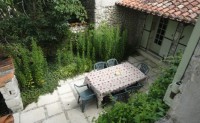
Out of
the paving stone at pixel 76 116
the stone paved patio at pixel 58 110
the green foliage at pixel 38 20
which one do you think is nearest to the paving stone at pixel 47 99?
the stone paved patio at pixel 58 110

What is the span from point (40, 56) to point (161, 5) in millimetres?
5561

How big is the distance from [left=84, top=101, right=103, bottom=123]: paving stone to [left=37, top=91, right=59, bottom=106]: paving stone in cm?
132

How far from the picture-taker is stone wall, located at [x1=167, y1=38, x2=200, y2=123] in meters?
1.15

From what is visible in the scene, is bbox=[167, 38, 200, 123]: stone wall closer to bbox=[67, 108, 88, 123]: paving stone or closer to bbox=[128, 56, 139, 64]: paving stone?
bbox=[67, 108, 88, 123]: paving stone

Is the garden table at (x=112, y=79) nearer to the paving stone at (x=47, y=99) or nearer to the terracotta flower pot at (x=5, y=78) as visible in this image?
the paving stone at (x=47, y=99)

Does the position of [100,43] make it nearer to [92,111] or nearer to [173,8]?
[92,111]

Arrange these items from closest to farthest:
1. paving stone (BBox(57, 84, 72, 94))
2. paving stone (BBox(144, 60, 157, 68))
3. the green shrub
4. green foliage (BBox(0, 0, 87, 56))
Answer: paving stone (BBox(57, 84, 72, 94))
green foliage (BBox(0, 0, 87, 56))
the green shrub
paving stone (BBox(144, 60, 157, 68))

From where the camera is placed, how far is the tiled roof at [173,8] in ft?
20.0

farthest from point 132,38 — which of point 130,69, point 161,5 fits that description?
point 130,69

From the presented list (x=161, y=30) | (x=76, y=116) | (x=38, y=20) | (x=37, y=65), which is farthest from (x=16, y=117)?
(x=161, y=30)

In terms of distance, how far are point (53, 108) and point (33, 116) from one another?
71cm

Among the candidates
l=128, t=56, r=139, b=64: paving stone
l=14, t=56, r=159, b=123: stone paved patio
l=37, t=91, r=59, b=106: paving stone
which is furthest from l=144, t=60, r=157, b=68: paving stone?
l=37, t=91, r=59, b=106: paving stone

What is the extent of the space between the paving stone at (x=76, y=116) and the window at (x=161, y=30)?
575 centimetres

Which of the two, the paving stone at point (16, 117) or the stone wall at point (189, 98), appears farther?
the paving stone at point (16, 117)
